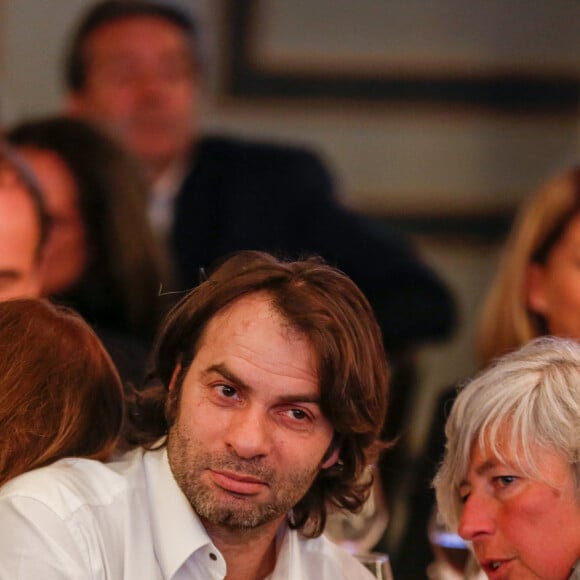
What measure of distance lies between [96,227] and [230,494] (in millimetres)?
1502

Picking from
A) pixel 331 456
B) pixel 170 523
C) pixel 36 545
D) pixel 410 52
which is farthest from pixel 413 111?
pixel 36 545

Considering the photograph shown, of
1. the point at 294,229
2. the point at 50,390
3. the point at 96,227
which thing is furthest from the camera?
the point at 294,229

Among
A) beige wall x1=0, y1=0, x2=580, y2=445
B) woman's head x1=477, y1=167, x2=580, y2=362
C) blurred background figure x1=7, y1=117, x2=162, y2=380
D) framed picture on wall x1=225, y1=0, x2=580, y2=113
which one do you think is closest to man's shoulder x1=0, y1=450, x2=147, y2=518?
blurred background figure x1=7, y1=117, x2=162, y2=380

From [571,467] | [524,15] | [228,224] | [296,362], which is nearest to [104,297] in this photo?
[228,224]

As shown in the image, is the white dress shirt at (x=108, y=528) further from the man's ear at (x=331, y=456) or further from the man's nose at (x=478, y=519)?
the man's nose at (x=478, y=519)

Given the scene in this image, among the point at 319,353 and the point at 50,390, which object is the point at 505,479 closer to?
the point at 319,353

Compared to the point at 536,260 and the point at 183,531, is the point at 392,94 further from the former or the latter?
the point at 183,531

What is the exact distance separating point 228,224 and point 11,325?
6.04 feet

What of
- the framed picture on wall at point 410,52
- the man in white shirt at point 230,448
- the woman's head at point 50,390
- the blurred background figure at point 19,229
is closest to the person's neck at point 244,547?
the man in white shirt at point 230,448

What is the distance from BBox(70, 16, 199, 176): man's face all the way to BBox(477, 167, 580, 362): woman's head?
49.7 inches

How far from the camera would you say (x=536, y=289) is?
3.24 meters

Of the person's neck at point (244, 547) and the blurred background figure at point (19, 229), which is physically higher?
the blurred background figure at point (19, 229)

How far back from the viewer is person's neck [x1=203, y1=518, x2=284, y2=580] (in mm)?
2123

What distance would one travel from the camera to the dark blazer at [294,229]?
3.83m
